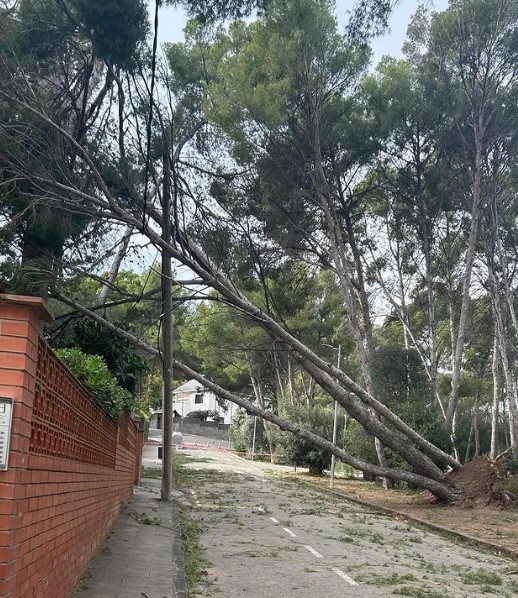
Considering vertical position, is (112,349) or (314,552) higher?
(112,349)

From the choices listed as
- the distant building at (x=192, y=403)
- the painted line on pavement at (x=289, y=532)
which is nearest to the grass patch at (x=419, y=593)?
the painted line on pavement at (x=289, y=532)

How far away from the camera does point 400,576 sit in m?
9.72

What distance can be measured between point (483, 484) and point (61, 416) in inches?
742

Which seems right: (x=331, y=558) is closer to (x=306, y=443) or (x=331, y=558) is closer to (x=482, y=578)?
(x=482, y=578)

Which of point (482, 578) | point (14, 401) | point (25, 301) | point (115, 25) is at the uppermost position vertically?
point (115, 25)

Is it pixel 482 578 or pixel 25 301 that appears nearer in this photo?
pixel 25 301

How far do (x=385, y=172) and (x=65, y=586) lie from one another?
23.7 meters

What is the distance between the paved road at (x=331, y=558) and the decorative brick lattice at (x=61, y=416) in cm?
247

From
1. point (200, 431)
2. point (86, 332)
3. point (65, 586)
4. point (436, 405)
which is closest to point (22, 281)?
point (86, 332)

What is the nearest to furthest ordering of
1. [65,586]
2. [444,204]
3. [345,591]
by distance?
1. [65,586]
2. [345,591]
3. [444,204]

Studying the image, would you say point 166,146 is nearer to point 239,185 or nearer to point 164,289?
point 164,289

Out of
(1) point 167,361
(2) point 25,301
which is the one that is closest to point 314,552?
(1) point 167,361

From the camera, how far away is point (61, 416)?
569cm

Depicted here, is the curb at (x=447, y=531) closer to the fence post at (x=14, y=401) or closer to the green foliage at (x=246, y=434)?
the fence post at (x=14, y=401)
